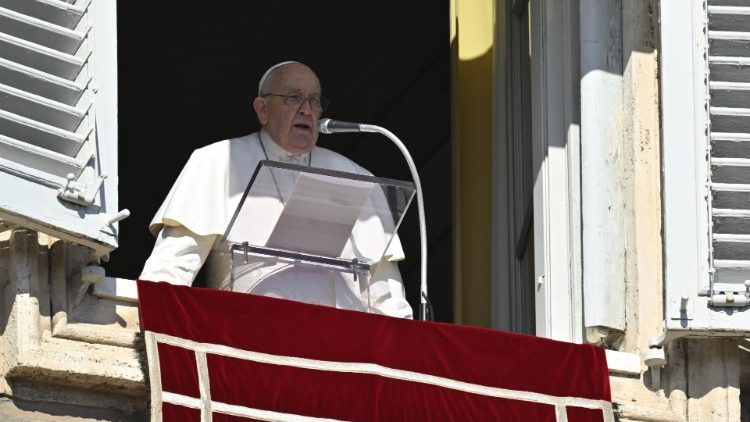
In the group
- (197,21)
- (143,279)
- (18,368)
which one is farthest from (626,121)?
(197,21)

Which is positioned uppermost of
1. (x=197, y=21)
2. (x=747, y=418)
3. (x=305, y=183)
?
(x=197, y=21)

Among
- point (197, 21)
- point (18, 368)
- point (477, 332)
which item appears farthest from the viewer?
point (197, 21)

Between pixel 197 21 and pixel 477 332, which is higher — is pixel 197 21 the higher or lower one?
the higher one

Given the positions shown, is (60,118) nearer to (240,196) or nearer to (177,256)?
(177,256)

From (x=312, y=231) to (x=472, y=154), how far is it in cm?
230

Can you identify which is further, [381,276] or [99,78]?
[381,276]

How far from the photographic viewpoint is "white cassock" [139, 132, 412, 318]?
8.41 metres

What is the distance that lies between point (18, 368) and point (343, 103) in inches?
248

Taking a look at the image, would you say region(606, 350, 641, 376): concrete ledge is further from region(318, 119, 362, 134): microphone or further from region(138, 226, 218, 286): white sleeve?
region(138, 226, 218, 286): white sleeve

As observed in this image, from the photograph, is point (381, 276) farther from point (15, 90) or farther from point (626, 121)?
point (15, 90)

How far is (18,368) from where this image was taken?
7.58 meters

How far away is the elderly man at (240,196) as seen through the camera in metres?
8.50

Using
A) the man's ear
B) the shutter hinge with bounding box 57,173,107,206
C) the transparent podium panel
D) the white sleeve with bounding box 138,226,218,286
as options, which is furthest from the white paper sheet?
the man's ear

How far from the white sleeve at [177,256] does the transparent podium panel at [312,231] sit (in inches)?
6.0
